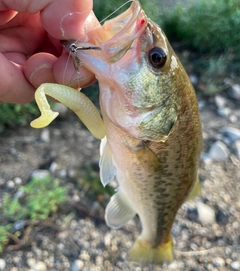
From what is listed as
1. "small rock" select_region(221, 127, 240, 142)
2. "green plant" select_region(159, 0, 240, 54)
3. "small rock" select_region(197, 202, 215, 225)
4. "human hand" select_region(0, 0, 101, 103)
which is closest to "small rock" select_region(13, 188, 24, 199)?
"human hand" select_region(0, 0, 101, 103)

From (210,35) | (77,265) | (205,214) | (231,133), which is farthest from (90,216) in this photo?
(210,35)

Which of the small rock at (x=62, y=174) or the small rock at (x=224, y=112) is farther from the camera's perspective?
the small rock at (x=224, y=112)

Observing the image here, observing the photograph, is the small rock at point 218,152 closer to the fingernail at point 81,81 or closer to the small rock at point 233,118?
the small rock at point 233,118

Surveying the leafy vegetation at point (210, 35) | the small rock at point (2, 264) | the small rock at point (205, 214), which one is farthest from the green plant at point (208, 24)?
the small rock at point (2, 264)

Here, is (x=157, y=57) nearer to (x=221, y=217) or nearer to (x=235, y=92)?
(x=221, y=217)

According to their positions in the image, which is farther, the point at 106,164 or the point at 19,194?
the point at 19,194

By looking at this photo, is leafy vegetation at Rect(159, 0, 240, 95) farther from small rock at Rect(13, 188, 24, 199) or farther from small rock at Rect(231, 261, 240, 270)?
small rock at Rect(13, 188, 24, 199)
